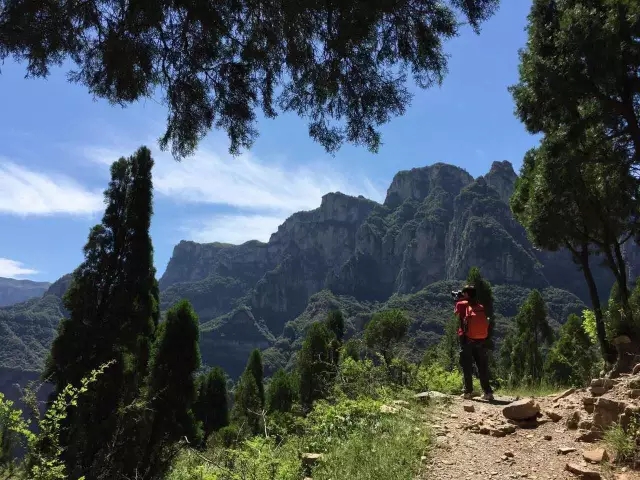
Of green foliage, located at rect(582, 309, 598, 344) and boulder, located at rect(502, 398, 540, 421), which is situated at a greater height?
green foliage, located at rect(582, 309, 598, 344)

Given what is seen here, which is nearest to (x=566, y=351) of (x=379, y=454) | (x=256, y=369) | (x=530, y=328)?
Answer: (x=530, y=328)

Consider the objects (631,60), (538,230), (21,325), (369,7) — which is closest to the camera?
(369,7)

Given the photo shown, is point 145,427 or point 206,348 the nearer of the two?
point 145,427

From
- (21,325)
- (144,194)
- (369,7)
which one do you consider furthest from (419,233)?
(369,7)

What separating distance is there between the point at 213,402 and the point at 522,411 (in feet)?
90.6

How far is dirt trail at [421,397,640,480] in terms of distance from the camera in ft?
12.3

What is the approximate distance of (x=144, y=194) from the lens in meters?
14.2

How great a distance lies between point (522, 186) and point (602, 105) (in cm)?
413

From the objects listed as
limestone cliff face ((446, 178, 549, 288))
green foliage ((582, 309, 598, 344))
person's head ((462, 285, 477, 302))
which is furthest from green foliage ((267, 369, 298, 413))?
limestone cliff face ((446, 178, 549, 288))

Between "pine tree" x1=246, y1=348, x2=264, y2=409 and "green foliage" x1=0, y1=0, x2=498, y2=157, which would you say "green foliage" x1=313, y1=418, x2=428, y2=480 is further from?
"pine tree" x1=246, y1=348, x2=264, y2=409

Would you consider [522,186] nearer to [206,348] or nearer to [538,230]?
[538,230]

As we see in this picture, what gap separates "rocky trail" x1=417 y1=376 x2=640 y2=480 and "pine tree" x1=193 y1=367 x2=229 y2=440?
86.4 ft

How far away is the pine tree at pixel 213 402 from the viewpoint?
29422mm

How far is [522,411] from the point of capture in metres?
5.25
